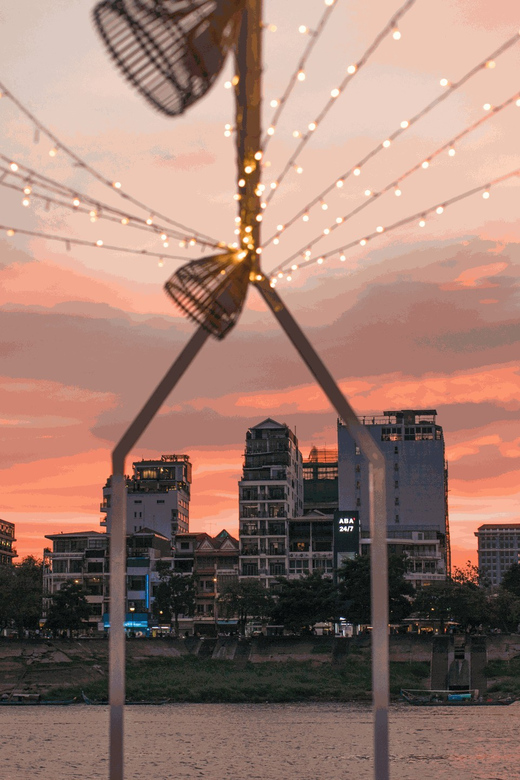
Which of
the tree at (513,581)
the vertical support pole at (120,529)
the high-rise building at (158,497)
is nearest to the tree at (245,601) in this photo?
the high-rise building at (158,497)

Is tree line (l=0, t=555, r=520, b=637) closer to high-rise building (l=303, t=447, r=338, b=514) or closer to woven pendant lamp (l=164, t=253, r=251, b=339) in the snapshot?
high-rise building (l=303, t=447, r=338, b=514)

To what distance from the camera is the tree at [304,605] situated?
61250mm

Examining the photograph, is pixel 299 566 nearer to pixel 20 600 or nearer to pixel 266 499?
pixel 266 499

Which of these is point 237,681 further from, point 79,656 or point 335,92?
point 335,92

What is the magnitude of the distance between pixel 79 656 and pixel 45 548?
24.5 meters

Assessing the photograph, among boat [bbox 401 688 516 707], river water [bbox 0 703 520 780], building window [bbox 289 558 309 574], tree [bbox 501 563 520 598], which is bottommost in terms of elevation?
boat [bbox 401 688 516 707]

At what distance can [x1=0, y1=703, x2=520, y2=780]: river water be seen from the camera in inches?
1129

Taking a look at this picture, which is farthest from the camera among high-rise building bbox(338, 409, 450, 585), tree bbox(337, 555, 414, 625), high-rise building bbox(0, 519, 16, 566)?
high-rise building bbox(0, 519, 16, 566)

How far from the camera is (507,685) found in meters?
51.6

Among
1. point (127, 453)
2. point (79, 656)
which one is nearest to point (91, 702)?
point (79, 656)

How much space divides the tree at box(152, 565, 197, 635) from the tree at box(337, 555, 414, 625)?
12.1 m

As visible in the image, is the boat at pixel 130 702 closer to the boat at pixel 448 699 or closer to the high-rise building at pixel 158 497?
the boat at pixel 448 699

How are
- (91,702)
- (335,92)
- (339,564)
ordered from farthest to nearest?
(339,564)
(91,702)
(335,92)

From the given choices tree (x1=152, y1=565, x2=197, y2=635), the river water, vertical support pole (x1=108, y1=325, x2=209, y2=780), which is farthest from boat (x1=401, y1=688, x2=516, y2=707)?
vertical support pole (x1=108, y1=325, x2=209, y2=780)
